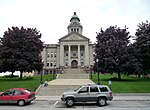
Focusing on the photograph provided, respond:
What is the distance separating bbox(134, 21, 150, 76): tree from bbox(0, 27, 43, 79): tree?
20466 mm

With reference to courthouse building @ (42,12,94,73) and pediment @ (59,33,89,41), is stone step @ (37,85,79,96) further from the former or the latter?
pediment @ (59,33,89,41)

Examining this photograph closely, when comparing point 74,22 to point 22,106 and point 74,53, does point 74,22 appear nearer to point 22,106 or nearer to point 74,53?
point 74,53

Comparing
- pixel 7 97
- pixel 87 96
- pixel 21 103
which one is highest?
pixel 87 96

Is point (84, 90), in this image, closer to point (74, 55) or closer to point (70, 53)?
point (70, 53)

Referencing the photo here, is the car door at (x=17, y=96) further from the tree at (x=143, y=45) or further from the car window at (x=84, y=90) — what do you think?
the tree at (x=143, y=45)

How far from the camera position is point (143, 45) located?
38.1m

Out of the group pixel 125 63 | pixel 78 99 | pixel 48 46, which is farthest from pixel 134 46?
pixel 48 46

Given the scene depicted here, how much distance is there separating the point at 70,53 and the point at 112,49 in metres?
46.8

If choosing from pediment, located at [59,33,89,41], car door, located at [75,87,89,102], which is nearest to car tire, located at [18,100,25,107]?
car door, located at [75,87,89,102]

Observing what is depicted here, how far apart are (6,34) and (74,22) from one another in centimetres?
5687

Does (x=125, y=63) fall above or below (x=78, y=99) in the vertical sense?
above

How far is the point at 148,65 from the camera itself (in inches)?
1564

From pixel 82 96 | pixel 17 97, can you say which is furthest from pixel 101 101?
pixel 17 97

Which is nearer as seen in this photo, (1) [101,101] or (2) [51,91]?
(1) [101,101]
